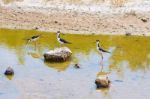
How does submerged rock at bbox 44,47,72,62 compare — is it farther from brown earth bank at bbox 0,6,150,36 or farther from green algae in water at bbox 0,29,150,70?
brown earth bank at bbox 0,6,150,36

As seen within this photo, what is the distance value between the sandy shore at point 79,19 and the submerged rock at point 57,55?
17.1ft

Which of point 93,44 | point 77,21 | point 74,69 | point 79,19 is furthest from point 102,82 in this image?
point 79,19

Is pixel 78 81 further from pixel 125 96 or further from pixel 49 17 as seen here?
pixel 49 17

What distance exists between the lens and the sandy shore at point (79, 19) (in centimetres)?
2641

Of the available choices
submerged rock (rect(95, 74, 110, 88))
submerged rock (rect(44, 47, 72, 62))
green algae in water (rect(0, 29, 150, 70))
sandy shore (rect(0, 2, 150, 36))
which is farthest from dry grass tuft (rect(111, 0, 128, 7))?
submerged rock (rect(95, 74, 110, 88))

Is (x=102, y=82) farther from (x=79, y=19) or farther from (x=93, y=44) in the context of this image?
(x=79, y=19)

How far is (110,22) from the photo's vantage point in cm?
2706

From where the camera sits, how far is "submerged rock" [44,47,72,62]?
68.1 feet

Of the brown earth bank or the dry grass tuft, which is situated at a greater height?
the dry grass tuft

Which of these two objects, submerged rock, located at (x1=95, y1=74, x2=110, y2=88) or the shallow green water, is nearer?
the shallow green water

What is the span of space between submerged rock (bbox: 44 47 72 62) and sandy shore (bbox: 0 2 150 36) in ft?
17.1

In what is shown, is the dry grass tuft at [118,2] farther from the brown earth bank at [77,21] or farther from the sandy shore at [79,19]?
the brown earth bank at [77,21]

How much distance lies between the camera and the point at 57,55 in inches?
815

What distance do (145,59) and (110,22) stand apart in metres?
5.81
